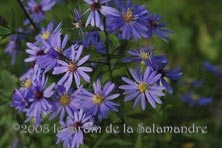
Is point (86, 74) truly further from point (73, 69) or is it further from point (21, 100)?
point (21, 100)

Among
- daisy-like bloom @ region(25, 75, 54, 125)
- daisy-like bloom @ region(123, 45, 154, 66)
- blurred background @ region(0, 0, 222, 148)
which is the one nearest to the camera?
daisy-like bloom @ region(123, 45, 154, 66)

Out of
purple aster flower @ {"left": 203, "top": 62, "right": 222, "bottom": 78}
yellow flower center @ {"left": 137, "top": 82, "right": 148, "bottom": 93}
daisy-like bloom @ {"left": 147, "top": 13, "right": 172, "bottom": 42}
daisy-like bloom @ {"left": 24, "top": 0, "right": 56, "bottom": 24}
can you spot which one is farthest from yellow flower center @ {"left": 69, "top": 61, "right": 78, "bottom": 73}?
purple aster flower @ {"left": 203, "top": 62, "right": 222, "bottom": 78}

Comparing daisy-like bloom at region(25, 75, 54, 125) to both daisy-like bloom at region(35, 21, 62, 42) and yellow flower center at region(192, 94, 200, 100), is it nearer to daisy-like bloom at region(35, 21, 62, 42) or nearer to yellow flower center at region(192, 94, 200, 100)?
daisy-like bloom at region(35, 21, 62, 42)

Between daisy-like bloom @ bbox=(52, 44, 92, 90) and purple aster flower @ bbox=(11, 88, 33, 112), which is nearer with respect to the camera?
daisy-like bloom @ bbox=(52, 44, 92, 90)

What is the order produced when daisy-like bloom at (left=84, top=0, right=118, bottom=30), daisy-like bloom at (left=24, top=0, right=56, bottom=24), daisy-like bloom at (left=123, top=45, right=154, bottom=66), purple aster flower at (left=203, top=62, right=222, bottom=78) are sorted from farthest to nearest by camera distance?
purple aster flower at (left=203, top=62, right=222, bottom=78), daisy-like bloom at (left=24, top=0, right=56, bottom=24), daisy-like bloom at (left=123, top=45, right=154, bottom=66), daisy-like bloom at (left=84, top=0, right=118, bottom=30)

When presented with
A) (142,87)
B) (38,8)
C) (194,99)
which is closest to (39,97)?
(142,87)

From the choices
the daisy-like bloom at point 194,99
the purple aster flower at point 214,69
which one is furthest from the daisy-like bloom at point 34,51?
the purple aster flower at point 214,69

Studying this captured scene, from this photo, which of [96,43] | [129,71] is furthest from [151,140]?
[96,43]
